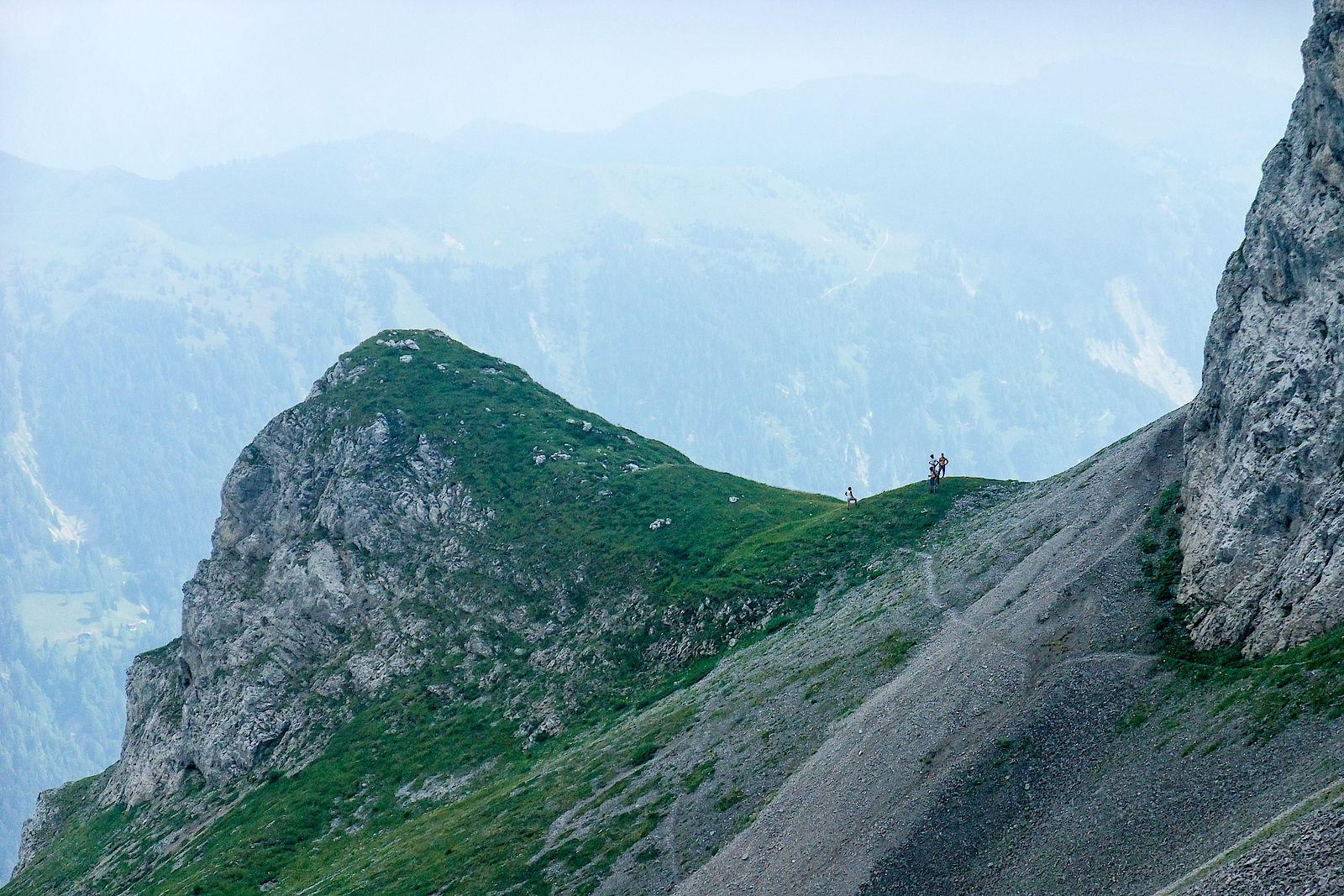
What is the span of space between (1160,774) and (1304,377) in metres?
20.7

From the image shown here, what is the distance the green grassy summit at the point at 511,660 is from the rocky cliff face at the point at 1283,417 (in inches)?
769

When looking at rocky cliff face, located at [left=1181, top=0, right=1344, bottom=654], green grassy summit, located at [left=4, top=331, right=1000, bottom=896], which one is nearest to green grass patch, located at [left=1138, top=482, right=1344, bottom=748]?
rocky cliff face, located at [left=1181, top=0, right=1344, bottom=654]

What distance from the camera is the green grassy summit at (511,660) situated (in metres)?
62.3

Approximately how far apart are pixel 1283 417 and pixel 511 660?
210ft

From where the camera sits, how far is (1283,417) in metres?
45.9

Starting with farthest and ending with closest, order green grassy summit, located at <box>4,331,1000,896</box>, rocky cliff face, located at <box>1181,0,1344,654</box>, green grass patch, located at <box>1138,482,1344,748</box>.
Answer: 1. green grassy summit, located at <box>4,331,1000,896</box>
2. rocky cliff face, located at <box>1181,0,1344,654</box>
3. green grass patch, located at <box>1138,482,1344,748</box>

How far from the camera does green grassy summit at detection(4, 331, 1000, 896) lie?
204ft

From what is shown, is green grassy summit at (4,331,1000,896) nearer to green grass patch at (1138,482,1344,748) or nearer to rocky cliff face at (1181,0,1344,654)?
green grass patch at (1138,482,1344,748)

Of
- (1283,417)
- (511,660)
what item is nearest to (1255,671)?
(1283,417)

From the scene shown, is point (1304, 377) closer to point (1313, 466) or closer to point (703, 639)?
point (1313, 466)

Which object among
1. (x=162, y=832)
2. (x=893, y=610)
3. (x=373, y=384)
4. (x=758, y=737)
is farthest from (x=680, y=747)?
(x=373, y=384)

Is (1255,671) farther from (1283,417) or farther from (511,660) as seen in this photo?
(511,660)

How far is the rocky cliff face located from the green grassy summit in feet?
64.1

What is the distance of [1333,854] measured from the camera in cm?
2767
